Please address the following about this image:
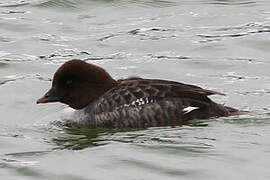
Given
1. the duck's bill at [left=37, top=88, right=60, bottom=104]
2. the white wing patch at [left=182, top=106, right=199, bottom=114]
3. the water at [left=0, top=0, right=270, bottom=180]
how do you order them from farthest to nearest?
1. the duck's bill at [left=37, top=88, right=60, bottom=104]
2. the white wing patch at [left=182, top=106, right=199, bottom=114]
3. the water at [left=0, top=0, right=270, bottom=180]

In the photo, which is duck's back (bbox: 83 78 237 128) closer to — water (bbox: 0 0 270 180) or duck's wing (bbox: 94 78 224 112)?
duck's wing (bbox: 94 78 224 112)

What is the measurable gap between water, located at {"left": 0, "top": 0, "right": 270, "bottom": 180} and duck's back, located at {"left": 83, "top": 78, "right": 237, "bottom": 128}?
0.52 ft

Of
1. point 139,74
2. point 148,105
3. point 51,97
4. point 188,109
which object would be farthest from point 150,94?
point 139,74

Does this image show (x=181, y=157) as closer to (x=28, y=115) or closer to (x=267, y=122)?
(x=267, y=122)

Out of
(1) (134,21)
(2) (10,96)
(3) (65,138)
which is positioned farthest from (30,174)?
(1) (134,21)

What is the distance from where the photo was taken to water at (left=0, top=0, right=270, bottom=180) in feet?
40.8

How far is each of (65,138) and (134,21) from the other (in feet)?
22.7

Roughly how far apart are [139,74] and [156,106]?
3.32 m

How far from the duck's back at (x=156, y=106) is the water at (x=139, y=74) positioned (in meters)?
0.16

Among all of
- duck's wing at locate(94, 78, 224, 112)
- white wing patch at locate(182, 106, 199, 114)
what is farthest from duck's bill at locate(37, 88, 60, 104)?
white wing patch at locate(182, 106, 199, 114)

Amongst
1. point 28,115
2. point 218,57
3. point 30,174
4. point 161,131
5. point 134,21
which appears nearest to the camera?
point 30,174

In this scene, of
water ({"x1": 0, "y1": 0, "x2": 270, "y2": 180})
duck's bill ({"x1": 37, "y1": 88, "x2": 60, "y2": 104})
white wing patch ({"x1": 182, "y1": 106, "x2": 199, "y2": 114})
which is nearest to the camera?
water ({"x1": 0, "y1": 0, "x2": 270, "y2": 180})

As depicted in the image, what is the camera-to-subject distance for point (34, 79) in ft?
55.7

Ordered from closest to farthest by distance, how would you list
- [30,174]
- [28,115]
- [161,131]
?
[30,174], [161,131], [28,115]
